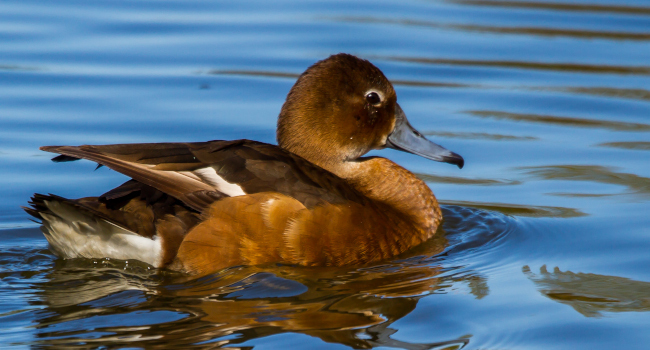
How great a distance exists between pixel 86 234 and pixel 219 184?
2.79ft

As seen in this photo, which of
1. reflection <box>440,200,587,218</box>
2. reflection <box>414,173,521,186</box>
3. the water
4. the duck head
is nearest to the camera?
the water

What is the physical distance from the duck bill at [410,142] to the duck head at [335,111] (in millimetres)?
148

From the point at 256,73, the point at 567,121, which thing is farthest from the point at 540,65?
the point at 256,73

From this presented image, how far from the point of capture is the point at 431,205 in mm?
6426

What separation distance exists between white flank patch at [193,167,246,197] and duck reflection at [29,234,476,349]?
443 millimetres

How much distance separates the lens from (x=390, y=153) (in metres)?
8.45

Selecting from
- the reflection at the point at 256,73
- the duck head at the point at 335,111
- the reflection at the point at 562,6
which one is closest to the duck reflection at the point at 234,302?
the duck head at the point at 335,111

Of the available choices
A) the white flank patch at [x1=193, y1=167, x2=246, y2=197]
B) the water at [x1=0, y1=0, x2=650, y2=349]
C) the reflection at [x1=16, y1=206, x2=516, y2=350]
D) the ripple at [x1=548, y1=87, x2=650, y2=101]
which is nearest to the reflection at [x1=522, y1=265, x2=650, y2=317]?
the water at [x1=0, y1=0, x2=650, y2=349]

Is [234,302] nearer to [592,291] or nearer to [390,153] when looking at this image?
[592,291]

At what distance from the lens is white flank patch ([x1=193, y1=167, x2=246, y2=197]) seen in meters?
5.47

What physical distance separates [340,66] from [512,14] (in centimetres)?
614

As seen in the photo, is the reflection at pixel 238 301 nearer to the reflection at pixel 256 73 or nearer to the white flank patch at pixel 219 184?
the white flank patch at pixel 219 184

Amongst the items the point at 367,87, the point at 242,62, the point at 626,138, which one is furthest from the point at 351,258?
the point at 242,62

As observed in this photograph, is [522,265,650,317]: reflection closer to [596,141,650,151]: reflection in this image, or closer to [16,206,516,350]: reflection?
[16,206,516,350]: reflection
